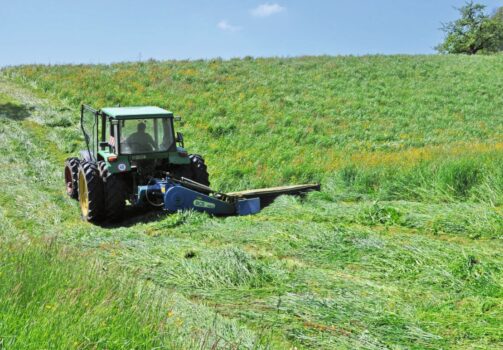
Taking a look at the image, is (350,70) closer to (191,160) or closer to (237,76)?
(237,76)

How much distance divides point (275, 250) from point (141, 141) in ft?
13.0

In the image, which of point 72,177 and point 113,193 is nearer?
point 113,193

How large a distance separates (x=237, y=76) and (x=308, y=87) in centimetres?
379

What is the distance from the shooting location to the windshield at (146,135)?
8.94 meters

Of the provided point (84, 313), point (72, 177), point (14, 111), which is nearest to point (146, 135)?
point (72, 177)

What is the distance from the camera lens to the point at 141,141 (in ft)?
29.7

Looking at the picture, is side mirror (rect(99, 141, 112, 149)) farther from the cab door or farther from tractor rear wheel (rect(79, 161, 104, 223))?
the cab door

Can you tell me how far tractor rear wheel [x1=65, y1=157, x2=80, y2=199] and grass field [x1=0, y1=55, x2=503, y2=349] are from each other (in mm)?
346

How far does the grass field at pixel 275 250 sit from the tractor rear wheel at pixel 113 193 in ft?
1.13

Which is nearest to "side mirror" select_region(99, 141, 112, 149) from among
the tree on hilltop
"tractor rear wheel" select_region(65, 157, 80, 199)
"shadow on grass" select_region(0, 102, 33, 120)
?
"tractor rear wheel" select_region(65, 157, 80, 199)

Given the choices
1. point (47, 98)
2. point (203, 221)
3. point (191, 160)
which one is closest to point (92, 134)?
point (191, 160)

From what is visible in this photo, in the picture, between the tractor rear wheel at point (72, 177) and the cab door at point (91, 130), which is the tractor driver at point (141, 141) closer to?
the cab door at point (91, 130)

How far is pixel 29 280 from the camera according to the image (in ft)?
11.7

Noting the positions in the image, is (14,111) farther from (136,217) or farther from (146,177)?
(136,217)
